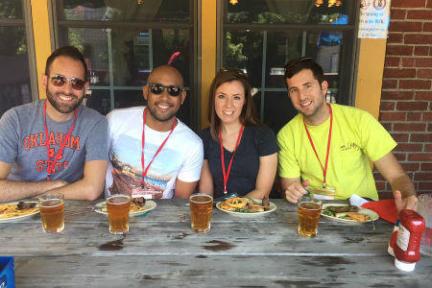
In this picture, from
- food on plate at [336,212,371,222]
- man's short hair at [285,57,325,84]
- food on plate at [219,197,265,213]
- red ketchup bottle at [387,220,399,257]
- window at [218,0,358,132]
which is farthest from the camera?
window at [218,0,358,132]

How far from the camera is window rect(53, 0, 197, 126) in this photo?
332 centimetres

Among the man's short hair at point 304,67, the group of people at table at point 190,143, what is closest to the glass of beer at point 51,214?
the group of people at table at point 190,143

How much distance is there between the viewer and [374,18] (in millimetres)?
3287

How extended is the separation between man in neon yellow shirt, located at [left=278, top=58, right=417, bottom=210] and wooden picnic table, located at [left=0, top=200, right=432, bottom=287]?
70cm

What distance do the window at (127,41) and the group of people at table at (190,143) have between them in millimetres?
910

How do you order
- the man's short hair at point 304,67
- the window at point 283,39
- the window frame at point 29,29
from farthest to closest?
the window at point 283,39, the window frame at point 29,29, the man's short hair at point 304,67

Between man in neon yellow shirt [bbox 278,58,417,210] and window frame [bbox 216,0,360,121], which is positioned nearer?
man in neon yellow shirt [bbox 278,58,417,210]

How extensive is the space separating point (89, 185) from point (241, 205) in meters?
0.92

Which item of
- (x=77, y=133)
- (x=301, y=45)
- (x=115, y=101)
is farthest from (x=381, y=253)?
(x=115, y=101)

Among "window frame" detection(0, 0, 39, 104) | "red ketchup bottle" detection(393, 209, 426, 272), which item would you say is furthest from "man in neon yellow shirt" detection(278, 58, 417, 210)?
"window frame" detection(0, 0, 39, 104)

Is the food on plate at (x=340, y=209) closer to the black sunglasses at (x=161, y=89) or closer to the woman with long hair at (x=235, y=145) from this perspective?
the woman with long hair at (x=235, y=145)

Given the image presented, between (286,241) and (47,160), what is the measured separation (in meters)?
1.62

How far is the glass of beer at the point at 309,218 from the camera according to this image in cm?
164

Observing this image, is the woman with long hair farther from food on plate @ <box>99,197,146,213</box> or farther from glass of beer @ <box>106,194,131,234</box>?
glass of beer @ <box>106,194,131,234</box>
